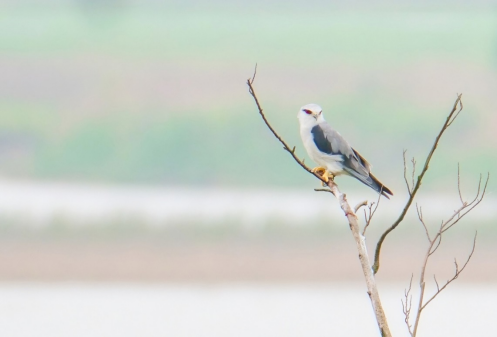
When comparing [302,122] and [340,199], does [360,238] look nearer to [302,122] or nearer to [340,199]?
[340,199]

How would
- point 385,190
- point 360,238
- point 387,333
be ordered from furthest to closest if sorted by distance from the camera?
point 385,190 < point 360,238 < point 387,333

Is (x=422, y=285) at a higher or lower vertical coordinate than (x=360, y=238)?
lower

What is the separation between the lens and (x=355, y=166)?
7.15 feet

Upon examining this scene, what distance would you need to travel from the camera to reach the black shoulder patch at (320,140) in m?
2.24

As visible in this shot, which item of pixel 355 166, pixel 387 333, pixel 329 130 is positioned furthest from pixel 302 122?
pixel 387 333

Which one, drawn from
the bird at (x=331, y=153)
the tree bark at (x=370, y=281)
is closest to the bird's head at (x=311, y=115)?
the bird at (x=331, y=153)

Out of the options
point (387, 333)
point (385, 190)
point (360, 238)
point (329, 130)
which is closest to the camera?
point (387, 333)

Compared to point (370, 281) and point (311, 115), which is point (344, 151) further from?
point (370, 281)

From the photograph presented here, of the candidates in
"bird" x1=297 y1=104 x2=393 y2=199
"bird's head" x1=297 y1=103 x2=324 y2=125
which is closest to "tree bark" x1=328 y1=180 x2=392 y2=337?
"bird" x1=297 y1=104 x2=393 y2=199

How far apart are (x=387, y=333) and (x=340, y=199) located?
43 centimetres

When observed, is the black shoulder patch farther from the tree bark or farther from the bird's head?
the tree bark

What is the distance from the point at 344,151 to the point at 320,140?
104mm

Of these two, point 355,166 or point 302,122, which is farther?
point 302,122

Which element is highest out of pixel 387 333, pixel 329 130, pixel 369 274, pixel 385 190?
pixel 329 130
